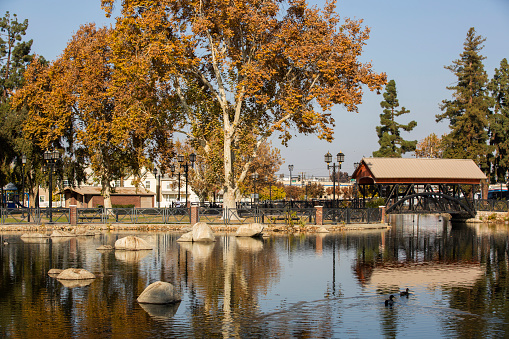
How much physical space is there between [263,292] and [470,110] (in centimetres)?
6169

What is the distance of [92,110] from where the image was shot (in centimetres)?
4869

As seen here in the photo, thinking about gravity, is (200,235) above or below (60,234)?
above

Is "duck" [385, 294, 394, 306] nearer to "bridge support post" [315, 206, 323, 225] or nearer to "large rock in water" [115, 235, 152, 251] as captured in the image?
"large rock in water" [115, 235, 152, 251]

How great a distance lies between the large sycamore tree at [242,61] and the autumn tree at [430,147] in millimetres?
45184

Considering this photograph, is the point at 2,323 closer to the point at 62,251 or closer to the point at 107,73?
the point at 62,251

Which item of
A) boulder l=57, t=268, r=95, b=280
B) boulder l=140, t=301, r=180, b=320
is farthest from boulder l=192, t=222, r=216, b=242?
boulder l=140, t=301, r=180, b=320

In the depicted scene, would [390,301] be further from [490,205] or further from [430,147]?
[430,147]

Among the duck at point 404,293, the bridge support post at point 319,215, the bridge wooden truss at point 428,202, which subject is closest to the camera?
the duck at point 404,293

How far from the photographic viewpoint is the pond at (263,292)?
516 inches

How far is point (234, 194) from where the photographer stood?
4466 cm

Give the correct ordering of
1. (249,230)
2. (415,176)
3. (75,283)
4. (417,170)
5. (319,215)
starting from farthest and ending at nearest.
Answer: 1. (417,170)
2. (415,176)
3. (319,215)
4. (249,230)
5. (75,283)

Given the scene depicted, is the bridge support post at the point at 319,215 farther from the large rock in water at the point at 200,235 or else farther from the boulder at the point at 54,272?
the boulder at the point at 54,272

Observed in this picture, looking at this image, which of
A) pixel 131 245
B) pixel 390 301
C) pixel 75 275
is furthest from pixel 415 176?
pixel 75 275

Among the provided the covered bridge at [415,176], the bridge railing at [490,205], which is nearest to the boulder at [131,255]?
the covered bridge at [415,176]
